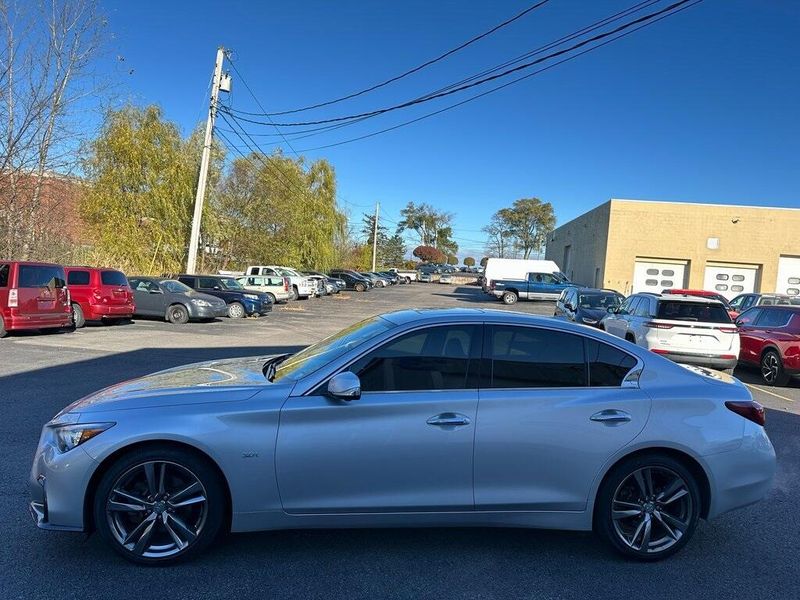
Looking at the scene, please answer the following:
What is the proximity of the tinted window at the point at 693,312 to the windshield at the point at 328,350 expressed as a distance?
25.6 feet

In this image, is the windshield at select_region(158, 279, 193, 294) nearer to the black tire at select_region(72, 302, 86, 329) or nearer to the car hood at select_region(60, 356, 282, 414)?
the black tire at select_region(72, 302, 86, 329)

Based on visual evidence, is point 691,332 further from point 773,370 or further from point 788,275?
point 788,275

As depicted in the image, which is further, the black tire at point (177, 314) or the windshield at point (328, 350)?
the black tire at point (177, 314)

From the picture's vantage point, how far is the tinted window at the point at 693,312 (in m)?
9.97

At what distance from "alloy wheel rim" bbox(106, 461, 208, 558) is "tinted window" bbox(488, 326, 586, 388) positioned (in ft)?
6.41

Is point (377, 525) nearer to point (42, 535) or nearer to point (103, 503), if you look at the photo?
point (103, 503)

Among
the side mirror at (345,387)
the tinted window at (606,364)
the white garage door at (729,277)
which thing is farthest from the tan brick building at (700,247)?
the side mirror at (345,387)

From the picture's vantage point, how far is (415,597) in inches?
119

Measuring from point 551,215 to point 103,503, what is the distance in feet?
314

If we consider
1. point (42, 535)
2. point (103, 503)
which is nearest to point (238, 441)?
point (103, 503)

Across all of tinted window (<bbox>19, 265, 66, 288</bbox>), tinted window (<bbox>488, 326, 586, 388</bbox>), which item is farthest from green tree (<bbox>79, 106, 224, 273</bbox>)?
tinted window (<bbox>488, 326, 586, 388</bbox>)

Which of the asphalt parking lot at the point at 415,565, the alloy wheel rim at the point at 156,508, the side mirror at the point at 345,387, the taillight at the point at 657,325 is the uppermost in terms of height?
the taillight at the point at 657,325

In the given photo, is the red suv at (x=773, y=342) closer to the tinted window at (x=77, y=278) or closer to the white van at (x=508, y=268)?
the tinted window at (x=77, y=278)

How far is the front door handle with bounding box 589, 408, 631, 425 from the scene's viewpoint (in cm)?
343
